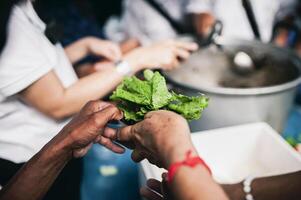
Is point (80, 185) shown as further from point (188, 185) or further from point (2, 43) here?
point (188, 185)

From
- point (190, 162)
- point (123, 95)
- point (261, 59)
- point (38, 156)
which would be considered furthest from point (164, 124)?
point (261, 59)

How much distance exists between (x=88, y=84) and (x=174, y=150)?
0.89 m

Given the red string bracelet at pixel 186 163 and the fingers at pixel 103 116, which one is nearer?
the red string bracelet at pixel 186 163

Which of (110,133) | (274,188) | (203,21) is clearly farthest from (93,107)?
(203,21)

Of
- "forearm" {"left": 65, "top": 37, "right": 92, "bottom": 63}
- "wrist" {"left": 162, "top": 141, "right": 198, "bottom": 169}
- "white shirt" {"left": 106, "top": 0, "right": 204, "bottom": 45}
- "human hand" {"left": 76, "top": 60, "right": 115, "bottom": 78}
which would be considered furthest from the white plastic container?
"white shirt" {"left": 106, "top": 0, "right": 204, "bottom": 45}

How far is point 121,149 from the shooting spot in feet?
4.26

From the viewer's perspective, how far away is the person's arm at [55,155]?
3.58ft

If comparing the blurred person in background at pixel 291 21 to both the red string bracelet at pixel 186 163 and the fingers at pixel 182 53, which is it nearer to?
the fingers at pixel 182 53

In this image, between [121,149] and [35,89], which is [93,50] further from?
[121,149]

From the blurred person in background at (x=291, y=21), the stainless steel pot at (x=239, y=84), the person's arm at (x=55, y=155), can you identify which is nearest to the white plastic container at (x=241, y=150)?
the stainless steel pot at (x=239, y=84)

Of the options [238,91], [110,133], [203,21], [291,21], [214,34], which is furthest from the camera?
[291,21]

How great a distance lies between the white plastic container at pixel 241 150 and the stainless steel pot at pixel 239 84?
7 cm

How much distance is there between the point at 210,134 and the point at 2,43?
0.99m

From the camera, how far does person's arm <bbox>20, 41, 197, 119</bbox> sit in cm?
140
